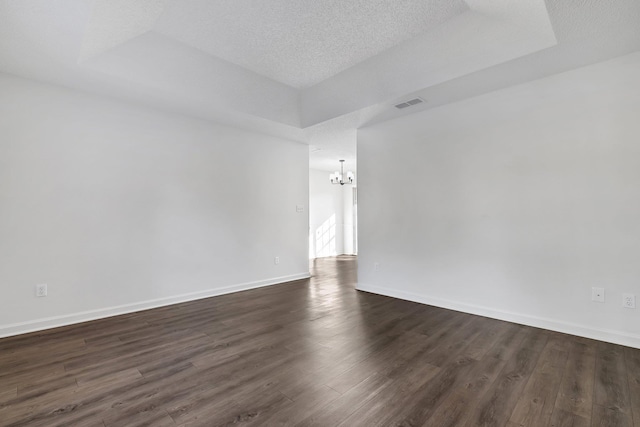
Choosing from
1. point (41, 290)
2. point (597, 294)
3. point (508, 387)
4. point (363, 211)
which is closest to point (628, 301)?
point (597, 294)

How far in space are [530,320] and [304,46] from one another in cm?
381

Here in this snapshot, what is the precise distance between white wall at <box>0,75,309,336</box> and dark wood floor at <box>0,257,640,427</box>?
0.46 m

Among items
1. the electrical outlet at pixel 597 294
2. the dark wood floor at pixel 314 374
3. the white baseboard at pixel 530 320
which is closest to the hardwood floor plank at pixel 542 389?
the dark wood floor at pixel 314 374

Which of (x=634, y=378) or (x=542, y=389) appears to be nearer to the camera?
(x=542, y=389)

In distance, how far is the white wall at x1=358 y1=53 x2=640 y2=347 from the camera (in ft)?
8.73

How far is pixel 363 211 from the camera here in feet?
15.3

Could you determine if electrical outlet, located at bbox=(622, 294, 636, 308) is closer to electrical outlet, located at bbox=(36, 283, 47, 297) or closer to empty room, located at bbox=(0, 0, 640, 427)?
empty room, located at bbox=(0, 0, 640, 427)

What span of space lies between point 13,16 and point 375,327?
4.00 meters

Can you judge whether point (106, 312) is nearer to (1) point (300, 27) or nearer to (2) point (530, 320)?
(1) point (300, 27)

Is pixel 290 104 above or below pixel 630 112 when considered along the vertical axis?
above

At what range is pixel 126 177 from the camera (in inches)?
141

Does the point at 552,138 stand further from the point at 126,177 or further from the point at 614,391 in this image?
the point at 126,177

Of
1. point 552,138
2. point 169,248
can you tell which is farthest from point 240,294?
point 552,138

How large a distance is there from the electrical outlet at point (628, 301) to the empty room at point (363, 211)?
0.11ft
